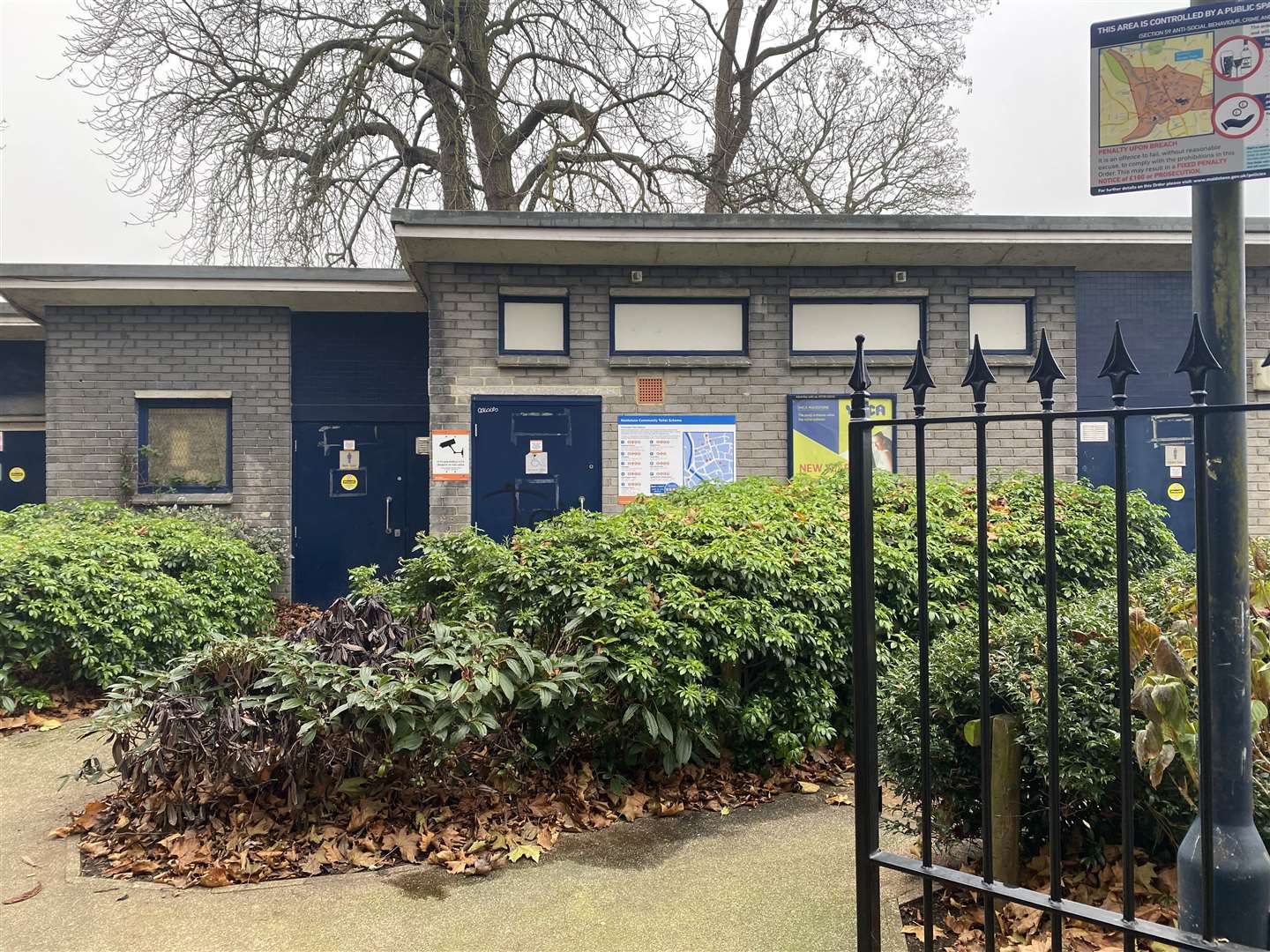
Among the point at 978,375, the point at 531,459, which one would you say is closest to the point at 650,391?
the point at 531,459

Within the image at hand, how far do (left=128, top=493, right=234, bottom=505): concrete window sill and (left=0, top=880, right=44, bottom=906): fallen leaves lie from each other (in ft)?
21.5

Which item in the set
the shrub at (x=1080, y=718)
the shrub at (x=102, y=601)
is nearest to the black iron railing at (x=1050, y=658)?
the shrub at (x=1080, y=718)

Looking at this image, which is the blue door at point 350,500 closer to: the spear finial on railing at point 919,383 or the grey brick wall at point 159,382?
the grey brick wall at point 159,382

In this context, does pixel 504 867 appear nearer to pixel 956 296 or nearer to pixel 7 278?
pixel 956 296

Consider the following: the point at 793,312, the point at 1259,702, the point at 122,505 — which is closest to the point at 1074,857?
the point at 1259,702

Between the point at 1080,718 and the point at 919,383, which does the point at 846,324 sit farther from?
the point at 919,383

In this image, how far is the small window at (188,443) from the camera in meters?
9.43

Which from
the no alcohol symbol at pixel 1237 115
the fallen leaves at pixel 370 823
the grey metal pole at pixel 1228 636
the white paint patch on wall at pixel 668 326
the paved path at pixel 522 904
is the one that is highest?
the white paint patch on wall at pixel 668 326

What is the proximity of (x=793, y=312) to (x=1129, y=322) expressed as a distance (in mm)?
3799

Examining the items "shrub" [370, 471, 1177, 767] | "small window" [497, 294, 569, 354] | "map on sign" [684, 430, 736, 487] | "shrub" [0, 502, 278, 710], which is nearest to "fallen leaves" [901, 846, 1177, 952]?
"shrub" [370, 471, 1177, 767]

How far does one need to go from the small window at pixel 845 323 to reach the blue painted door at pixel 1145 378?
2013 millimetres

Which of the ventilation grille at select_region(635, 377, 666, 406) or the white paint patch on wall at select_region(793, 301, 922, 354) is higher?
the white paint patch on wall at select_region(793, 301, 922, 354)

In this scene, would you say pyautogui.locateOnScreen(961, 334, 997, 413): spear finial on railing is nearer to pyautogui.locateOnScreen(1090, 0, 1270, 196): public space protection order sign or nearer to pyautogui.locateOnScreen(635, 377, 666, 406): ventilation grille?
pyautogui.locateOnScreen(1090, 0, 1270, 196): public space protection order sign

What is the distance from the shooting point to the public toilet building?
814 cm
